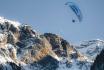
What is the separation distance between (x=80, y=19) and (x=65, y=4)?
9193 mm

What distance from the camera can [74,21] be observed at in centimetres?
14625

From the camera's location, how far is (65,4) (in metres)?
138

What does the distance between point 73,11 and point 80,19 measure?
323cm

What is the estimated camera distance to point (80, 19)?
145m

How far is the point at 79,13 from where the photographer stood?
144625 mm

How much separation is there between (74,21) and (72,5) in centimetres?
547

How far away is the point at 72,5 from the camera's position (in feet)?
488

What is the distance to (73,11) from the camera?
146 m

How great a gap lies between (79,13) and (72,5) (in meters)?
5.13

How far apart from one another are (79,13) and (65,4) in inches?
319

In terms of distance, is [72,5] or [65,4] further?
[72,5]
